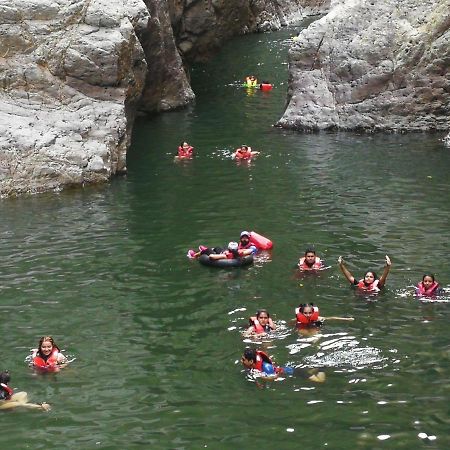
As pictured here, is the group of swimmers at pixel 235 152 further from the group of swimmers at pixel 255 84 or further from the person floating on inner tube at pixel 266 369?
the person floating on inner tube at pixel 266 369

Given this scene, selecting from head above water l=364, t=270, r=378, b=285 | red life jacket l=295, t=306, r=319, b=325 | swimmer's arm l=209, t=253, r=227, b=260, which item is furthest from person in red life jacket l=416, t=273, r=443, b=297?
swimmer's arm l=209, t=253, r=227, b=260

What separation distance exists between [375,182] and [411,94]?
9.90 meters

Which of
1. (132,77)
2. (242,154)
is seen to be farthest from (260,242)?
(132,77)

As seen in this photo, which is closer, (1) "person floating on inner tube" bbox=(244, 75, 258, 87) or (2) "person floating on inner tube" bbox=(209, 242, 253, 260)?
(2) "person floating on inner tube" bbox=(209, 242, 253, 260)

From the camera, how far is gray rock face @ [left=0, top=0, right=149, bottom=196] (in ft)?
112

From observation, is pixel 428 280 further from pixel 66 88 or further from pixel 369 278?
pixel 66 88

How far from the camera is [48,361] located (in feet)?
62.0

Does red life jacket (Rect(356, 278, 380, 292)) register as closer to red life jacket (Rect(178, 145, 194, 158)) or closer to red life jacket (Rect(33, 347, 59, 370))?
red life jacket (Rect(33, 347, 59, 370))

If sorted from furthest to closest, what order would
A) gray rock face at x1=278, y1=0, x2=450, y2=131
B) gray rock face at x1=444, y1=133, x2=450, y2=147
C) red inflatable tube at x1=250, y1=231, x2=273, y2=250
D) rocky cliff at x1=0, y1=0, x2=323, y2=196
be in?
gray rock face at x1=278, y1=0, x2=450, y2=131
gray rock face at x1=444, y1=133, x2=450, y2=147
rocky cliff at x1=0, y1=0, x2=323, y2=196
red inflatable tube at x1=250, y1=231, x2=273, y2=250

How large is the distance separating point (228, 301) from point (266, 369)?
481cm

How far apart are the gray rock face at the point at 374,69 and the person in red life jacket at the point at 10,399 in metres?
28.1

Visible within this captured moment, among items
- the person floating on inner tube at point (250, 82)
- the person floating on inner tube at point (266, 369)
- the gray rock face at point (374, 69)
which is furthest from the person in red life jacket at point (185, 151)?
the person floating on inner tube at point (266, 369)

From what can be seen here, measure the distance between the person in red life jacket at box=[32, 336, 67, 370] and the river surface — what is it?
0.29 meters

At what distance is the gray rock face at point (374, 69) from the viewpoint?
41.7 meters
